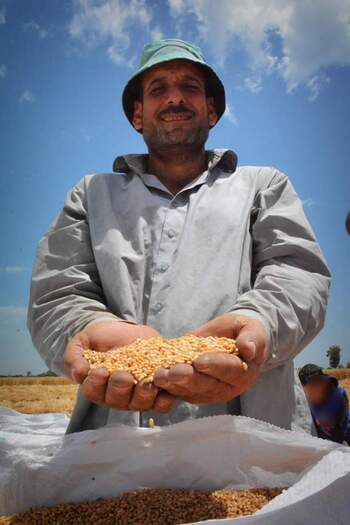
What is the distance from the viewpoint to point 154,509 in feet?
4.52

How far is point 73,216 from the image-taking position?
2.31 m

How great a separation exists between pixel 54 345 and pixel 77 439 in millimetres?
437

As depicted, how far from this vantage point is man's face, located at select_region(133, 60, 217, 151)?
2.32 meters

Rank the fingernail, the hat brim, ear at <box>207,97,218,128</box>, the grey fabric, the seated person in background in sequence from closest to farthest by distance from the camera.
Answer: the fingernail < the grey fabric < the hat brim < ear at <box>207,97,218,128</box> < the seated person in background

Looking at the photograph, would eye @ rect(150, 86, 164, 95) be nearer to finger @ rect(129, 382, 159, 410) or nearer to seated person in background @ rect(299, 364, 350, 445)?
finger @ rect(129, 382, 159, 410)

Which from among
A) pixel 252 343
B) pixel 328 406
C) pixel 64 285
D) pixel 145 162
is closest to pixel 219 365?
pixel 252 343

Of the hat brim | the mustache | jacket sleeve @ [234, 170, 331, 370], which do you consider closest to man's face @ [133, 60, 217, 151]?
the mustache

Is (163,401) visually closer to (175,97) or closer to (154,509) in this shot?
(154,509)

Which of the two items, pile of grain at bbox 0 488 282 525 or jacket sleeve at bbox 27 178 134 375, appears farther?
jacket sleeve at bbox 27 178 134 375

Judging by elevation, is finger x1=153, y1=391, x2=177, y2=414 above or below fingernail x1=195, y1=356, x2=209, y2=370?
below

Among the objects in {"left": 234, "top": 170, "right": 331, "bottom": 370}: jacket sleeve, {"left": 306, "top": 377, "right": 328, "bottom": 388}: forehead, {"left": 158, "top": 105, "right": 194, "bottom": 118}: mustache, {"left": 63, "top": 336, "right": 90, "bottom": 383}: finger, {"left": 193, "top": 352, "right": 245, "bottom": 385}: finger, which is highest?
{"left": 158, "top": 105, "right": 194, "bottom": 118}: mustache

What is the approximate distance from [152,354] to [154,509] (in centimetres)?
46

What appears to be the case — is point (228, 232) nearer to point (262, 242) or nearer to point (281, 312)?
point (262, 242)

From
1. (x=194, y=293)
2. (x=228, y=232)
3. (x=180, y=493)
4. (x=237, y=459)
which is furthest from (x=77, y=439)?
(x=228, y=232)
